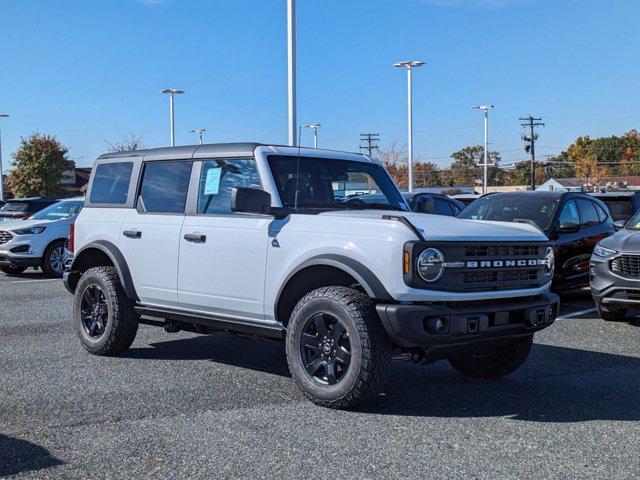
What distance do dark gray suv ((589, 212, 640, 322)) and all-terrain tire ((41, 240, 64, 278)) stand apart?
10869mm

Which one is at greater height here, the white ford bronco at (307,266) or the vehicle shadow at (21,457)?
the white ford bronco at (307,266)

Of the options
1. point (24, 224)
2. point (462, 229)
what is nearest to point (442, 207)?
point (24, 224)

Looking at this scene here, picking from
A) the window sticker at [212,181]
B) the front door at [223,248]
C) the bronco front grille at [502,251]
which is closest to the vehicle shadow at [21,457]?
the front door at [223,248]

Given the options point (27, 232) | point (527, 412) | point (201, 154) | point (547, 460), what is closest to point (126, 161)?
Answer: point (201, 154)

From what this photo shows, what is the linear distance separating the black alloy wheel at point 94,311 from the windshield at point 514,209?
5.83 metres

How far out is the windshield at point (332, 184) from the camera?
611 cm

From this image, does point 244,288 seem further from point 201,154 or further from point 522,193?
point 522,193

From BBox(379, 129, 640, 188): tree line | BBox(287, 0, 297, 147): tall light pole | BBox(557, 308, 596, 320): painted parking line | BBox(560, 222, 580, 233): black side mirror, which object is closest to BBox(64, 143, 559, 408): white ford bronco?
BBox(557, 308, 596, 320): painted parking line

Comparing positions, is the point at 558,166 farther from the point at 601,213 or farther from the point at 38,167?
the point at 601,213

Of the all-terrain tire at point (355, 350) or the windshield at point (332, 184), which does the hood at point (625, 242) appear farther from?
the all-terrain tire at point (355, 350)

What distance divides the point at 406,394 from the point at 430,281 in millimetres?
1187

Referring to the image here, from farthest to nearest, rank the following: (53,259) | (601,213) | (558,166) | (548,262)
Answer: (558,166), (53,259), (601,213), (548,262)

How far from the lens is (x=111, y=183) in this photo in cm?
738

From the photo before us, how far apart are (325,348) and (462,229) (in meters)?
1.27
